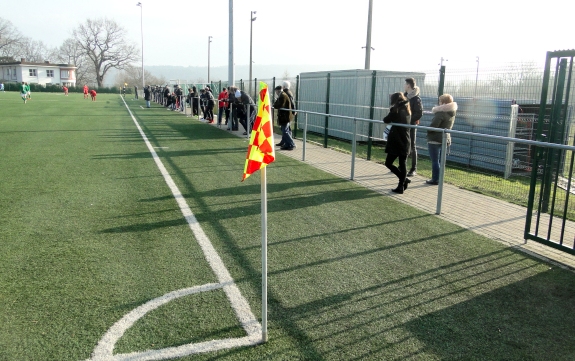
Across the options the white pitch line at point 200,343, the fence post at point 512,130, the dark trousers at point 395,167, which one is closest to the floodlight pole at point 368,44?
the fence post at point 512,130

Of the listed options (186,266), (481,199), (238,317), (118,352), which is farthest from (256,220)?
(481,199)

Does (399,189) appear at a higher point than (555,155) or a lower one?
lower

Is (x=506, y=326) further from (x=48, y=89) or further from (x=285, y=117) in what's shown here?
(x=48, y=89)

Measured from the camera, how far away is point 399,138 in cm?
773

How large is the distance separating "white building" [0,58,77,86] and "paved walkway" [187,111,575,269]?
352ft

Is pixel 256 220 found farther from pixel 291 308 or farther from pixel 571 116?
pixel 571 116

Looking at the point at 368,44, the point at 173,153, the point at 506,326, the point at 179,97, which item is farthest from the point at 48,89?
the point at 506,326

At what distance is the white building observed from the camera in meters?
103

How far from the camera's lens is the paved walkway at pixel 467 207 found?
5.49m

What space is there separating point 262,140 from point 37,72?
120 metres

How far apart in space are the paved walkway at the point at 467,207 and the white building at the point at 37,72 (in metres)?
107

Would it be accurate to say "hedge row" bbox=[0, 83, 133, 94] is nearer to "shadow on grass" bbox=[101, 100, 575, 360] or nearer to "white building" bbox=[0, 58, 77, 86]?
"white building" bbox=[0, 58, 77, 86]

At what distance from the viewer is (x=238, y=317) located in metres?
3.62

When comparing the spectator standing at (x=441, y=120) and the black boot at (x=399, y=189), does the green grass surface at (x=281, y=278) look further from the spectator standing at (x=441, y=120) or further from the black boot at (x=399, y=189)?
the spectator standing at (x=441, y=120)
